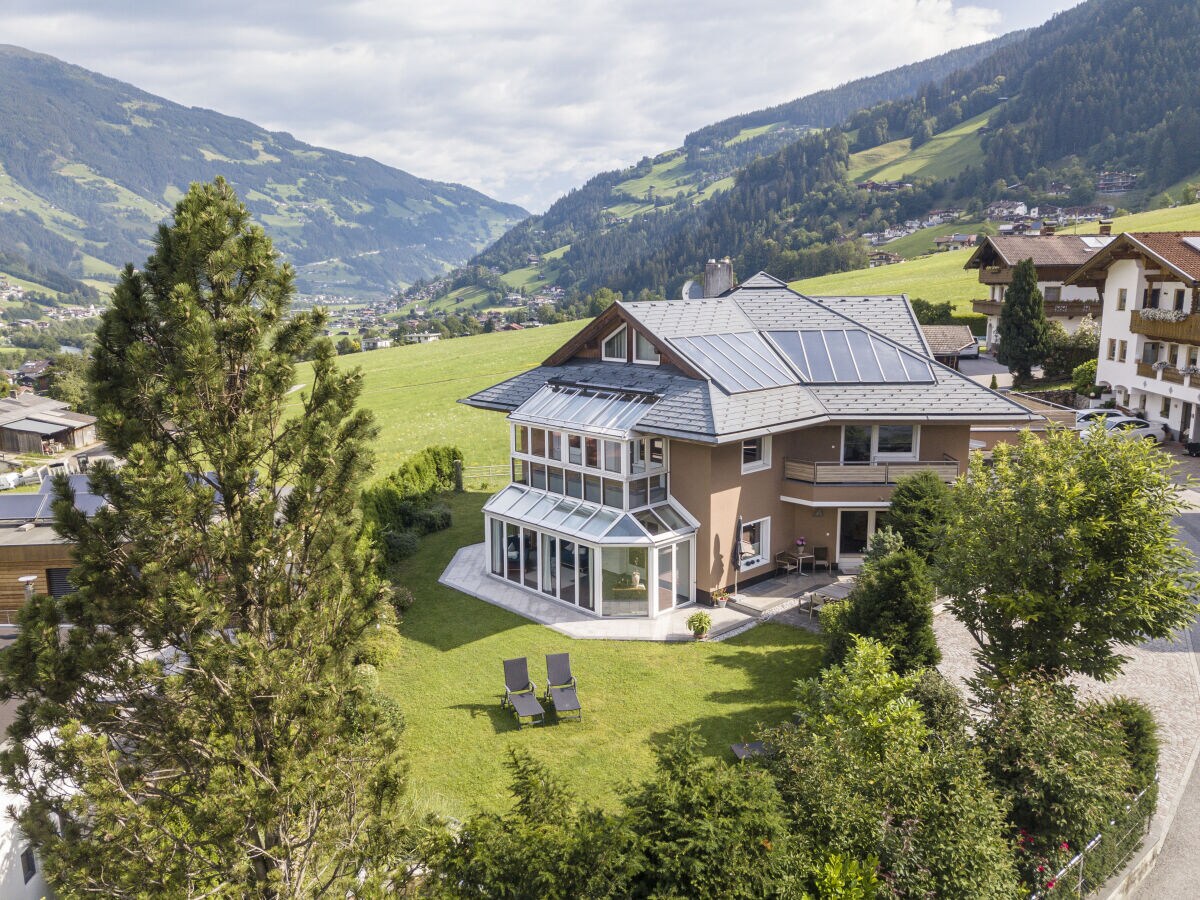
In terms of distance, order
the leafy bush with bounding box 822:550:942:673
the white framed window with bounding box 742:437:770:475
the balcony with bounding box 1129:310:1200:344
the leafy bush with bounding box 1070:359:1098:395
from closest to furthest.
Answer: the leafy bush with bounding box 822:550:942:673, the white framed window with bounding box 742:437:770:475, the balcony with bounding box 1129:310:1200:344, the leafy bush with bounding box 1070:359:1098:395

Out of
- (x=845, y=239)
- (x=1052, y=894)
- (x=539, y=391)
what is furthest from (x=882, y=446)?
(x=845, y=239)

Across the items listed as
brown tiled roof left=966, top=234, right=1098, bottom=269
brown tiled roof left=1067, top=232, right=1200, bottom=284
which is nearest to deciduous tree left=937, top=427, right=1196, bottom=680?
brown tiled roof left=1067, top=232, right=1200, bottom=284

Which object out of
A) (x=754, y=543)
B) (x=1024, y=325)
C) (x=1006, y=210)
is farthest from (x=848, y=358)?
(x=1006, y=210)

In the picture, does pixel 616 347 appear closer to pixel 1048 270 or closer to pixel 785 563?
pixel 785 563

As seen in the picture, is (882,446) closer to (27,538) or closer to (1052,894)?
(1052,894)

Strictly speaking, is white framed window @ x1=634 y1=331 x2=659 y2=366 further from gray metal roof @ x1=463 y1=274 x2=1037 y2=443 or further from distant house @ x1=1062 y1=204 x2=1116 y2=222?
distant house @ x1=1062 y1=204 x2=1116 y2=222

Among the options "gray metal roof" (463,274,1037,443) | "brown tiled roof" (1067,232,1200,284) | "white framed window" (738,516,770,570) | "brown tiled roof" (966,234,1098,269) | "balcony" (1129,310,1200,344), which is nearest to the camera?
"gray metal roof" (463,274,1037,443)

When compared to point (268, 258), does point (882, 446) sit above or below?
below
